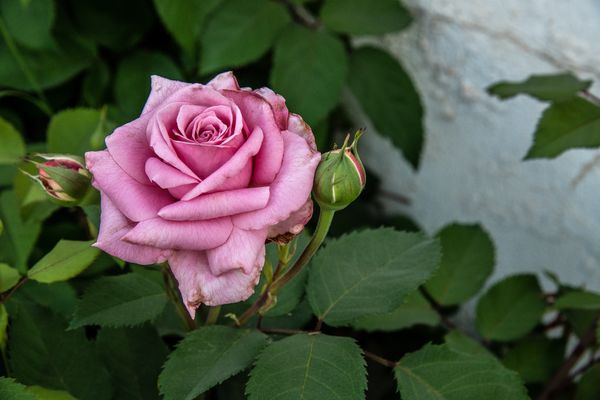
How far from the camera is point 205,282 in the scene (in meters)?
0.50

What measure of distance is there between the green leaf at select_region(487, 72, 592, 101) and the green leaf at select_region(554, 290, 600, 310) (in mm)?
235

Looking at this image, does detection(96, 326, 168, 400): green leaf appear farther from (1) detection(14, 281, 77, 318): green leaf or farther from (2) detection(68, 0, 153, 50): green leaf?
(2) detection(68, 0, 153, 50): green leaf

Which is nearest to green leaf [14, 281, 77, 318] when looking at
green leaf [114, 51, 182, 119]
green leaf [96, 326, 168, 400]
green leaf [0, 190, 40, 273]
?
green leaf [0, 190, 40, 273]

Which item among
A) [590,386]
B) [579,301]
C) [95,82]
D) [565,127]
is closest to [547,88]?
[565,127]

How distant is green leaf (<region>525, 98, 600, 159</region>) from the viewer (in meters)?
0.85

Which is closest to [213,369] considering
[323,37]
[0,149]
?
[0,149]

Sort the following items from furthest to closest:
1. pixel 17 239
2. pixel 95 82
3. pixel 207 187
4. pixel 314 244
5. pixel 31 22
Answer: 1. pixel 95 82
2. pixel 31 22
3. pixel 17 239
4. pixel 314 244
5. pixel 207 187

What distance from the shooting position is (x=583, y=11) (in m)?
1.04

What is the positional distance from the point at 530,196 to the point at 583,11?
29cm

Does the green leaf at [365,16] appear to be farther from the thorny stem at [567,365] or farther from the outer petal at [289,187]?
the outer petal at [289,187]

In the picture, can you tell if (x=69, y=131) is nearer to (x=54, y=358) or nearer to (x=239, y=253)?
(x=54, y=358)

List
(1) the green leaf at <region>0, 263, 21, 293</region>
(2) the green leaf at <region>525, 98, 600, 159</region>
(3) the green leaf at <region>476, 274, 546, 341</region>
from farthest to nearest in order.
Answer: (3) the green leaf at <region>476, 274, 546, 341</region>
(2) the green leaf at <region>525, 98, 600, 159</region>
(1) the green leaf at <region>0, 263, 21, 293</region>

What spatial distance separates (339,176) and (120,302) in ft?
0.91

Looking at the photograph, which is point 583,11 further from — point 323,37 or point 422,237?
point 422,237
